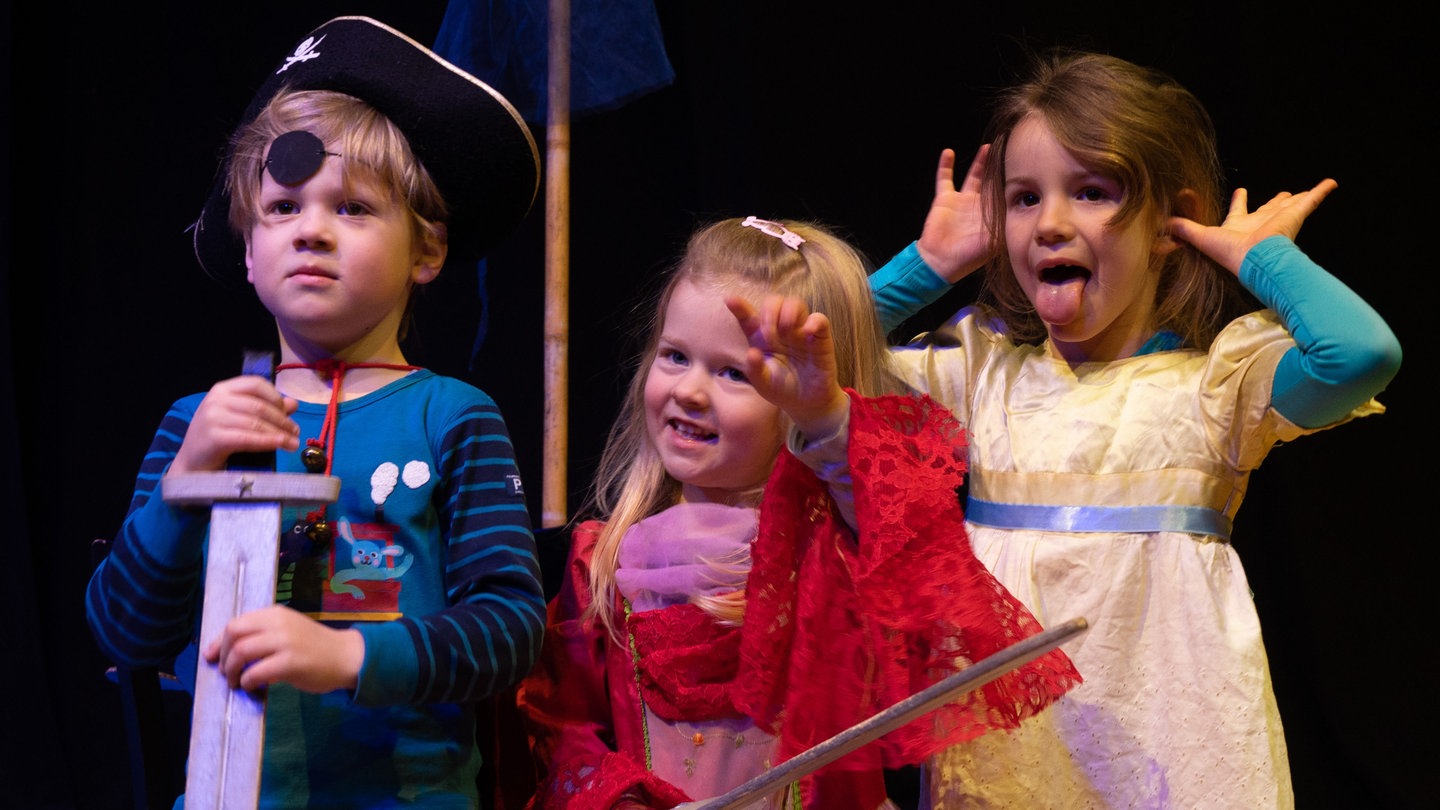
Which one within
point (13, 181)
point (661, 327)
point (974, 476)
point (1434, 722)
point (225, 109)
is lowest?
point (1434, 722)

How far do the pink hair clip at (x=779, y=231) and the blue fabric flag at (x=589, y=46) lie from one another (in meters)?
0.56

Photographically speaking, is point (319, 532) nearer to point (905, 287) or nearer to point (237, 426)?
point (237, 426)

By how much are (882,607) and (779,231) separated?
49 centimetres

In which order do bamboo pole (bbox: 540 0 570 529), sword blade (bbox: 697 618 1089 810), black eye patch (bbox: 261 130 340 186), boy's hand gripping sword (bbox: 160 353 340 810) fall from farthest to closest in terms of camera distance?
1. bamboo pole (bbox: 540 0 570 529)
2. black eye patch (bbox: 261 130 340 186)
3. boy's hand gripping sword (bbox: 160 353 340 810)
4. sword blade (bbox: 697 618 1089 810)

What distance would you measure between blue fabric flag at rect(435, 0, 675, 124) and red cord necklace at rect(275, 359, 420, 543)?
816mm

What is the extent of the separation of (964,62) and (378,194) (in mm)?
1353

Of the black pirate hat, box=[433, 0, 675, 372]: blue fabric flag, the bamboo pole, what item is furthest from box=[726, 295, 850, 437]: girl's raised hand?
box=[433, 0, 675, 372]: blue fabric flag

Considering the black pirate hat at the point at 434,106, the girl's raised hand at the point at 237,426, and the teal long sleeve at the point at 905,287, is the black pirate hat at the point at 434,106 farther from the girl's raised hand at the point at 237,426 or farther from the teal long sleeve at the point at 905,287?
the teal long sleeve at the point at 905,287

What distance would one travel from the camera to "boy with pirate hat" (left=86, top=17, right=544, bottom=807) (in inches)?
39.0

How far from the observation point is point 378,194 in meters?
1.15

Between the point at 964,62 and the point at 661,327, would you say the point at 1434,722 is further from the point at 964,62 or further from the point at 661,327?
the point at 661,327

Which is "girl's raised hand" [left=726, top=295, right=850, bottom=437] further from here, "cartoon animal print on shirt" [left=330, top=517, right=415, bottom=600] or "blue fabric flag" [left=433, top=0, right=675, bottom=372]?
"blue fabric flag" [left=433, top=0, right=675, bottom=372]

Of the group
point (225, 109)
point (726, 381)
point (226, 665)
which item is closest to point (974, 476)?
point (726, 381)

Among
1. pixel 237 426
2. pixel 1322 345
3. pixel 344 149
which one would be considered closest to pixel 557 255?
pixel 344 149
